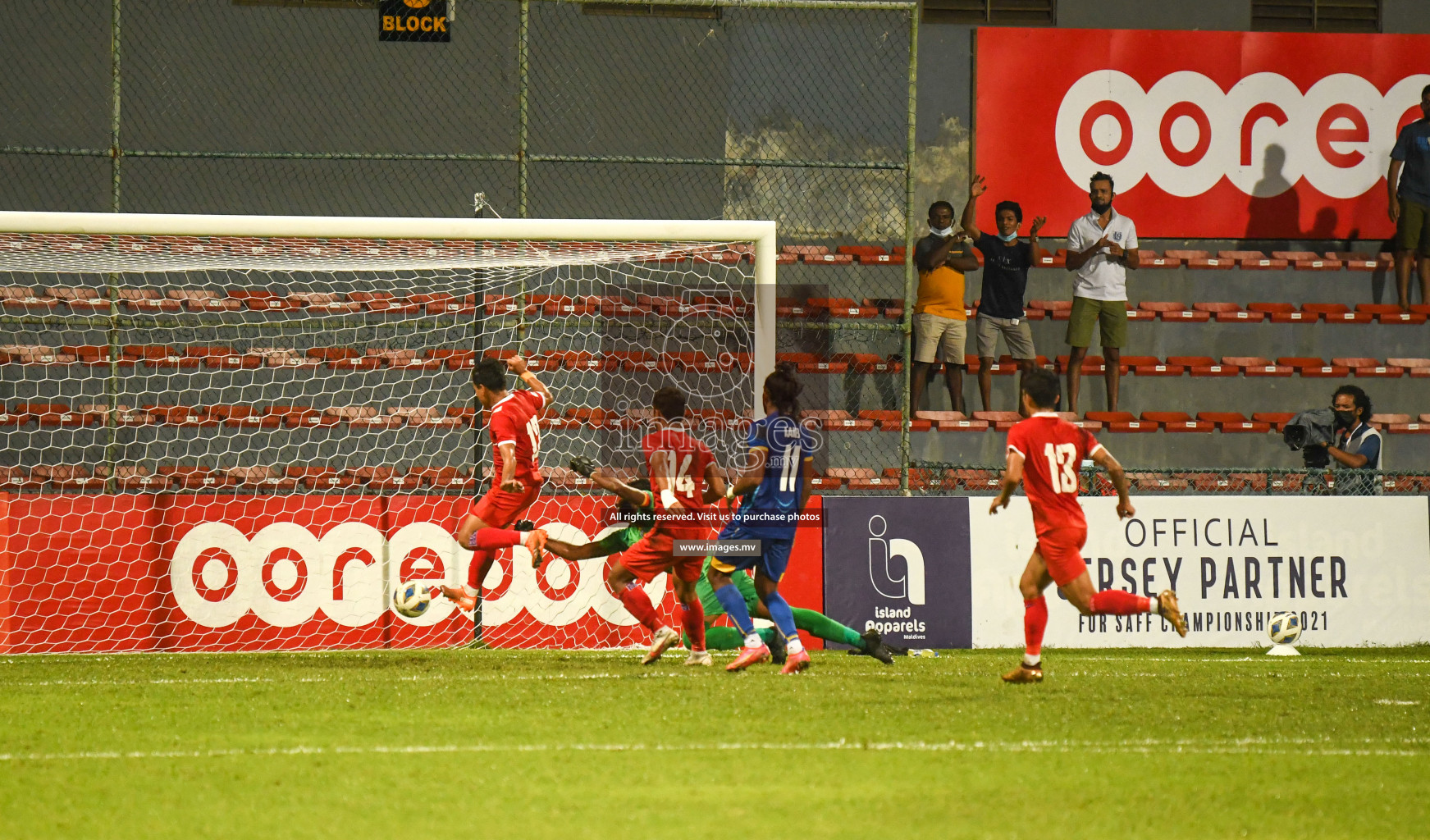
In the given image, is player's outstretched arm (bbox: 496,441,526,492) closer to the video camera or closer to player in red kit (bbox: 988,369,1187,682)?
player in red kit (bbox: 988,369,1187,682)

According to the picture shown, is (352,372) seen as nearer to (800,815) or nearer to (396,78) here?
(396,78)

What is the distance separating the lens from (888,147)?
16.0 m

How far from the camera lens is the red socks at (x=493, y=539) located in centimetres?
967

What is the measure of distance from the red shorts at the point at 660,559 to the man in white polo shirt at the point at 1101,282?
741cm

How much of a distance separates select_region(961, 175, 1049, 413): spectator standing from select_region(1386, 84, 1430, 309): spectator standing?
470cm

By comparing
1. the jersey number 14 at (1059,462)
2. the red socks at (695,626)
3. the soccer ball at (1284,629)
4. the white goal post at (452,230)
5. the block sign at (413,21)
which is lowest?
the soccer ball at (1284,629)

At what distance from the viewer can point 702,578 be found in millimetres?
9742

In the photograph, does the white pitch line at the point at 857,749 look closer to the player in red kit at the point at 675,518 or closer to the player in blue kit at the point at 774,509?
the player in blue kit at the point at 774,509

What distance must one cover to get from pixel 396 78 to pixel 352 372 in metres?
4.25

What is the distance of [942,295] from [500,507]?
6322 mm

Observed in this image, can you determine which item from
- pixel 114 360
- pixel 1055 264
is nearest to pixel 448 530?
pixel 114 360

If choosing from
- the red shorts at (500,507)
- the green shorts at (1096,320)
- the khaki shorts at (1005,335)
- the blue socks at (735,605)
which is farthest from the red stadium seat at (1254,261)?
the red shorts at (500,507)

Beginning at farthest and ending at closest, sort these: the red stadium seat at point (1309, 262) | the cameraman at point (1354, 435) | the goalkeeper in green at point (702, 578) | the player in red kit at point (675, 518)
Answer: the red stadium seat at point (1309, 262), the cameraman at point (1354, 435), the goalkeeper in green at point (702, 578), the player in red kit at point (675, 518)

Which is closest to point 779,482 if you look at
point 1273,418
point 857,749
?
point 857,749
